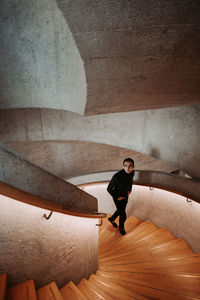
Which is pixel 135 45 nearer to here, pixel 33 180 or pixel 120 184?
pixel 33 180

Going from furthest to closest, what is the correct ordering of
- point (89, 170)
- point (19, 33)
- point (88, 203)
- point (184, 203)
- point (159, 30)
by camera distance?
1. point (89, 170)
2. point (184, 203)
3. point (19, 33)
4. point (88, 203)
5. point (159, 30)

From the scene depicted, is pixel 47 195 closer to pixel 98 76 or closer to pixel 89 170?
pixel 98 76

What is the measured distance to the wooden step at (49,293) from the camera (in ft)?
6.69

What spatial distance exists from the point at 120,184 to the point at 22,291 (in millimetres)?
2366

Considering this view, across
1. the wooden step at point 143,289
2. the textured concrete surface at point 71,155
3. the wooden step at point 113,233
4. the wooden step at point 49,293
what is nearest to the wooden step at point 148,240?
the wooden step at point 113,233

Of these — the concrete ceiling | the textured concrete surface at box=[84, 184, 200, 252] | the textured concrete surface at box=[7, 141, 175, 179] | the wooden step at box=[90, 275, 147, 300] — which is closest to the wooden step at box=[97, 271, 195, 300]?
the wooden step at box=[90, 275, 147, 300]

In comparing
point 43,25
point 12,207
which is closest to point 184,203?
point 12,207

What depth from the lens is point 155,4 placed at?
1.76 m

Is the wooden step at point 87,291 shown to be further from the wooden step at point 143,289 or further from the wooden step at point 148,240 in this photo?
the wooden step at point 148,240

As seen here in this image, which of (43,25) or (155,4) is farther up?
(43,25)

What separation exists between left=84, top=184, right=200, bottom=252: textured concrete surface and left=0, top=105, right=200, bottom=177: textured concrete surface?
1.08 metres

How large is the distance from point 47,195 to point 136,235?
346cm

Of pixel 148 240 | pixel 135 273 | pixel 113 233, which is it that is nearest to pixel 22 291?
pixel 135 273

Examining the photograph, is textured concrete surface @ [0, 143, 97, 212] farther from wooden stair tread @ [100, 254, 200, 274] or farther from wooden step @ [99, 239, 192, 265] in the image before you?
wooden step @ [99, 239, 192, 265]
